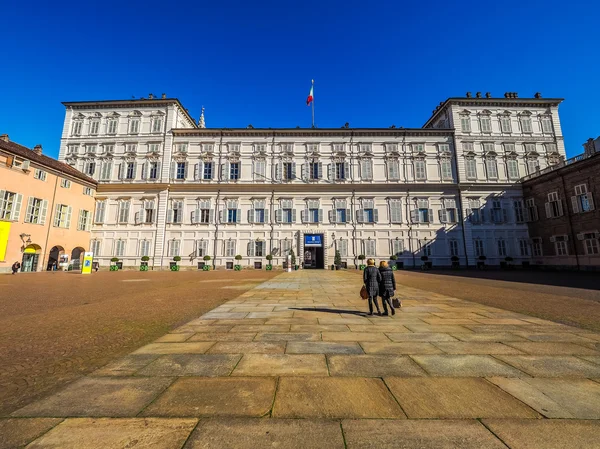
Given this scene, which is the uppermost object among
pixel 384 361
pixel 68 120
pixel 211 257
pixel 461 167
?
pixel 68 120

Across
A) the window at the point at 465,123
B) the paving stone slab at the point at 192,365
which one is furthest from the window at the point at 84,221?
the window at the point at 465,123

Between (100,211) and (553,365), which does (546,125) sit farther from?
(100,211)

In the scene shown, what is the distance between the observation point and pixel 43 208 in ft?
78.5

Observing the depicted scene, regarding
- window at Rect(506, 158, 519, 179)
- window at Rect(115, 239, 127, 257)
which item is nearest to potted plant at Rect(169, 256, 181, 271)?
window at Rect(115, 239, 127, 257)

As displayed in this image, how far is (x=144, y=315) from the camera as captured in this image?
644 centimetres

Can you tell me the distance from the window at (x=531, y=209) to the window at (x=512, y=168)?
2.93 m

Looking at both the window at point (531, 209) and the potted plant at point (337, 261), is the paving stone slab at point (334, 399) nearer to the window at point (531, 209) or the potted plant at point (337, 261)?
the potted plant at point (337, 261)

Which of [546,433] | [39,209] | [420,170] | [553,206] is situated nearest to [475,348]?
[546,433]

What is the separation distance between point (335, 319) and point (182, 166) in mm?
29290

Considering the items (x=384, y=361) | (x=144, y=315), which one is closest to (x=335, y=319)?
(x=384, y=361)

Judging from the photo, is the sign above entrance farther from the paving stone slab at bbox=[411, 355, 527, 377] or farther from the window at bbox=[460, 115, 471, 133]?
the paving stone slab at bbox=[411, 355, 527, 377]

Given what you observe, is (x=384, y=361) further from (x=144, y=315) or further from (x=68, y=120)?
(x=68, y=120)

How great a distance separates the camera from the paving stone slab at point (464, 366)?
123 inches

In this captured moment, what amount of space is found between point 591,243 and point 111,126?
4744 centimetres
